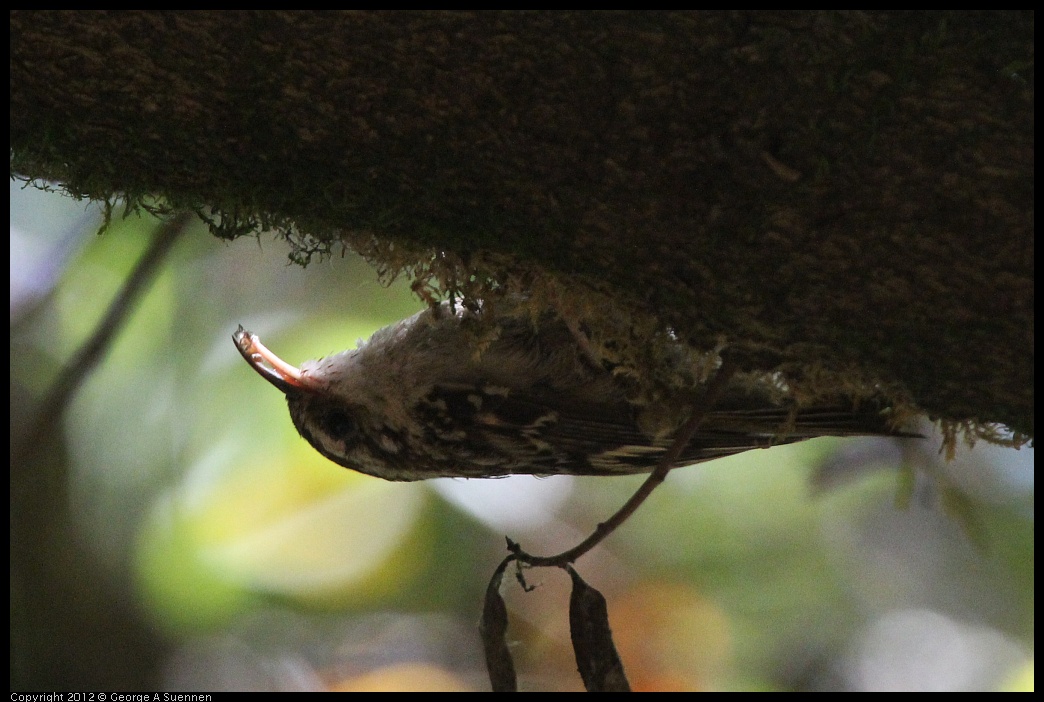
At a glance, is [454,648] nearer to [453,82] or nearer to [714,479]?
[714,479]

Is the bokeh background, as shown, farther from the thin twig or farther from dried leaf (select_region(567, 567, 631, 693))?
dried leaf (select_region(567, 567, 631, 693))

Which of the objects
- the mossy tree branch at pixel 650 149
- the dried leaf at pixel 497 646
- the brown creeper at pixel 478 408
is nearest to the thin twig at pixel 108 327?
the brown creeper at pixel 478 408

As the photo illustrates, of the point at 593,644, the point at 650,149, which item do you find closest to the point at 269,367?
the point at 593,644

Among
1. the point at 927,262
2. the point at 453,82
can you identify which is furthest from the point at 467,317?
the point at 927,262

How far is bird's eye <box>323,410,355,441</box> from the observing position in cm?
326

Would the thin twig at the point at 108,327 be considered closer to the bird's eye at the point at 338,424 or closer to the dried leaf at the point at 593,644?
the bird's eye at the point at 338,424

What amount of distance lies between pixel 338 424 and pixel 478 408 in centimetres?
59

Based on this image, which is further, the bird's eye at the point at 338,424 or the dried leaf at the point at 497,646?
the bird's eye at the point at 338,424

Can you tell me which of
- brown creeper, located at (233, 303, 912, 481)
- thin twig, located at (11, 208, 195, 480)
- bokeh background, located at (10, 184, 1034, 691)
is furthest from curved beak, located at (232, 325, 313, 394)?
bokeh background, located at (10, 184, 1034, 691)

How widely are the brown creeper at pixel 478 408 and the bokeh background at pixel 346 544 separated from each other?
7.06 feet

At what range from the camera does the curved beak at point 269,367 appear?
10.7 feet

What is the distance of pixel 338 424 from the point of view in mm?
3275

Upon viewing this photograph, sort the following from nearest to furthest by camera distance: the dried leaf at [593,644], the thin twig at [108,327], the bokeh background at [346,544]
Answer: the dried leaf at [593,644] → the thin twig at [108,327] → the bokeh background at [346,544]

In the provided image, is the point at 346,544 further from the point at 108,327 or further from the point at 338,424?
the point at 338,424
